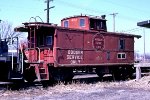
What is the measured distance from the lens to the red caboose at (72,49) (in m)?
15.8

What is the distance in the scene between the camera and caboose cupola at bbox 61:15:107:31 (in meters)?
18.7

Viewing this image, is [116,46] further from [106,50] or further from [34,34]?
[34,34]

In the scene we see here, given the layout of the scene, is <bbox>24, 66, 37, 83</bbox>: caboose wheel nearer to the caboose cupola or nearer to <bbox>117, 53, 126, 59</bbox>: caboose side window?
the caboose cupola

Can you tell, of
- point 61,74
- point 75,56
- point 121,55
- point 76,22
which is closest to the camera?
point 61,74

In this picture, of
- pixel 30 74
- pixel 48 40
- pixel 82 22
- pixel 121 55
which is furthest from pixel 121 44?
pixel 30 74

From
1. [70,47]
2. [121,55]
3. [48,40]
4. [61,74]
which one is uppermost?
[48,40]

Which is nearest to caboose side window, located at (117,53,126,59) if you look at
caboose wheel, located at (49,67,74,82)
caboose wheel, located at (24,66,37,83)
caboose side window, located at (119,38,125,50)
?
caboose side window, located at (119,38,125,50)

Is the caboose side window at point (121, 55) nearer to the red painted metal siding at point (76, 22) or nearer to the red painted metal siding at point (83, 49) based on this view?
the red painted metal siding at point (83, 49)

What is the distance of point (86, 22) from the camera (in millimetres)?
18688

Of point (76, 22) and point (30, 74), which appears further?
point (76, 22)

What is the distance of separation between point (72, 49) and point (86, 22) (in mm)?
2794

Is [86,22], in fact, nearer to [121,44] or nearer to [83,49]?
[83,49]

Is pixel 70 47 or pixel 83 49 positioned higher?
pixel 70 47

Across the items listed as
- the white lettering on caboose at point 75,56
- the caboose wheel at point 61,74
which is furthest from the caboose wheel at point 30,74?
the white lettering on caboose at point 75,56
